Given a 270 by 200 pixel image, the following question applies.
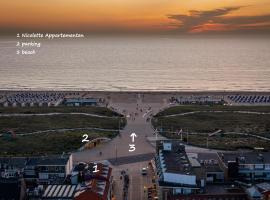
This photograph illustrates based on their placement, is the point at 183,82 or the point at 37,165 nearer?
the point at 37,165

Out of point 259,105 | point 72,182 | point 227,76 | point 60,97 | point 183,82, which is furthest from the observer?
point 227,76

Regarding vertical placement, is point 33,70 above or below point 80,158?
above

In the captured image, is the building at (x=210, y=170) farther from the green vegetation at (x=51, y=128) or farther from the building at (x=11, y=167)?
the green vegetation at (x=51, y=128)

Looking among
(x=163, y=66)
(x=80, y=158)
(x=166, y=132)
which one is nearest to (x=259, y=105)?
(x=166, y=132)

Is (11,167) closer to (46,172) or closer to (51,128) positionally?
(46,172)

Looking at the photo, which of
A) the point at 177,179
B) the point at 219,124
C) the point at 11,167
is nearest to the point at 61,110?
the point at 219,124

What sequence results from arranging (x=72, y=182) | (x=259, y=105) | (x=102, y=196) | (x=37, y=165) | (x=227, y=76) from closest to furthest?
(x=102, y=196) < (x=72, y=182) < (x=37, y=165) < (x=259, y=105) < (x=227, y=76)

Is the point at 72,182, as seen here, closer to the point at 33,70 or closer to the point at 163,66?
the point at 33,70

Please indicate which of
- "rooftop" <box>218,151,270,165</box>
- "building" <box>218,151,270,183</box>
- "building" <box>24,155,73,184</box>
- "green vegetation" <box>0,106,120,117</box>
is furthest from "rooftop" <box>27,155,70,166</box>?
"green vegetation" <box>0,106,120,117</box>
